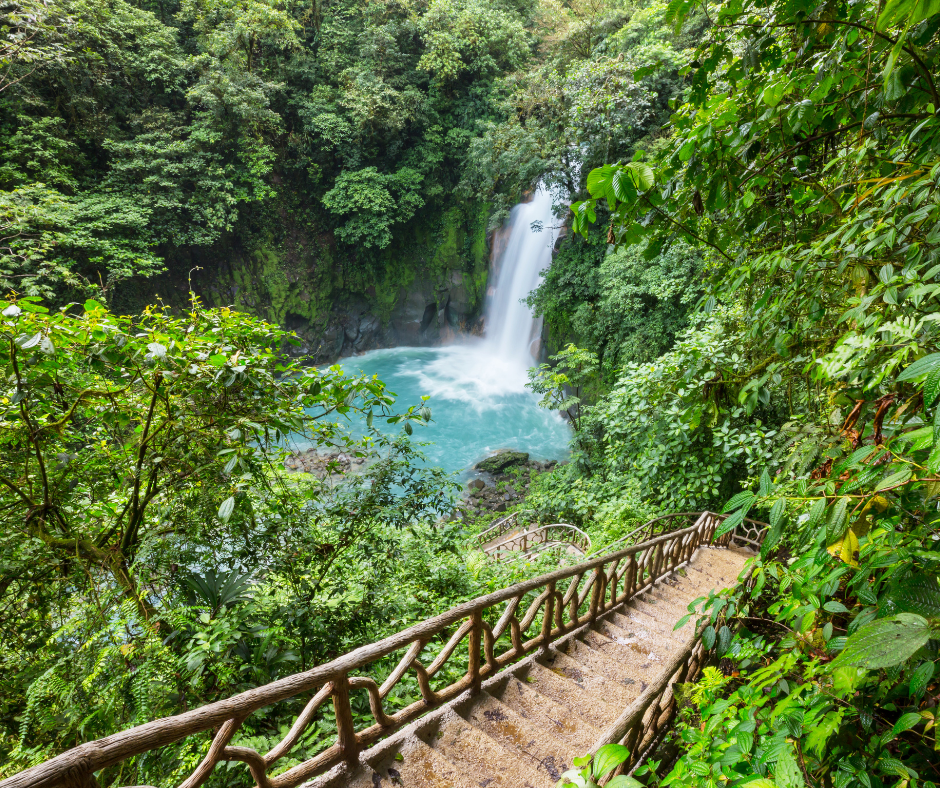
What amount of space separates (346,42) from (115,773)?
2074 cm

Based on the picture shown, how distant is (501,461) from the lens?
43.5ft

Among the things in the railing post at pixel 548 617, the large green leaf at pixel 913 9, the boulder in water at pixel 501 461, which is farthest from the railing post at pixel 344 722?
the boulder in water at pixel 501 461

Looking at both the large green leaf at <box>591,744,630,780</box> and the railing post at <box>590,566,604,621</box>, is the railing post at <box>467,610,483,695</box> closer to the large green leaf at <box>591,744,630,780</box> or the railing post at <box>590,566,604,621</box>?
the railing post at <box>590,566,604,621</box>

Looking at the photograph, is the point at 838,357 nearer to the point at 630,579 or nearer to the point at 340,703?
the point at 340,703

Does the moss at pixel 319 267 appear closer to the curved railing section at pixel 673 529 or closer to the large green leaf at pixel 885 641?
the curved railing section at pixel 673 529

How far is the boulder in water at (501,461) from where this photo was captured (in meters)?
13.2

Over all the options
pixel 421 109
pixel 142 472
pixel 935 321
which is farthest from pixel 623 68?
pixel 142 472

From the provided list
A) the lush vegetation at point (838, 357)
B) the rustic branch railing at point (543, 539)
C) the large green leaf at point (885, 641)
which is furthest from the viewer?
the rustic branch railing at point (543, 539)

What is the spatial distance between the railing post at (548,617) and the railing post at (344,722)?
63.6 inches

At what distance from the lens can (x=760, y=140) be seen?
1833mm

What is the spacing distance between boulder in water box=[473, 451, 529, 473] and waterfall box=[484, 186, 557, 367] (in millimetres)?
5665

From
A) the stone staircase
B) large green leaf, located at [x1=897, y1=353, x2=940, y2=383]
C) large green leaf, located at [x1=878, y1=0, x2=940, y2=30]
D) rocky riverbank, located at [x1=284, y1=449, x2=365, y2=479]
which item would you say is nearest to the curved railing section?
the stone staircase

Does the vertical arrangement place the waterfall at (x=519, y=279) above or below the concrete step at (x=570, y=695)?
above

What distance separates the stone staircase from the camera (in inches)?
90.1
